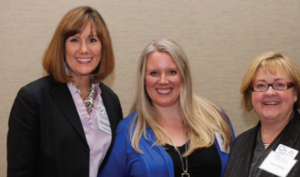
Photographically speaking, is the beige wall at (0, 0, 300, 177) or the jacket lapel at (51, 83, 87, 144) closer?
the jacket lapel at (51, 83, 87, 144)

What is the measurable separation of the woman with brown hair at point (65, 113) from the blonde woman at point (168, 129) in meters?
0.17

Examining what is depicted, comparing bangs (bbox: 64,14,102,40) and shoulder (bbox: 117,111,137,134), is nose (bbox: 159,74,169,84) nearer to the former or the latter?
shoulder (bbox: 117,111,137,134)

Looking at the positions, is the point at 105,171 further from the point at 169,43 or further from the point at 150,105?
the point at 169,43

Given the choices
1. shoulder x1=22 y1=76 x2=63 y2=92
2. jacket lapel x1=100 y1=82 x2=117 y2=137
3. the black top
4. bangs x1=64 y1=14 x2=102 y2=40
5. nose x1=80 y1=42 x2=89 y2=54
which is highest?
bangs x1=64 y1=14 x2=102 y2=40

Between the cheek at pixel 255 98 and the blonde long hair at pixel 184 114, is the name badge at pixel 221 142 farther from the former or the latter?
the cheek at pixel 255 98

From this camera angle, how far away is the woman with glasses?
2.02 m

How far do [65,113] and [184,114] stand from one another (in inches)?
33.0

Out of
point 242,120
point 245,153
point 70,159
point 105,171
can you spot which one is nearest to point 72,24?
point 70,159

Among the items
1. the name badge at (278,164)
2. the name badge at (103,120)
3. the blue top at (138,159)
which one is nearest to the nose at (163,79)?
the blue top at (138,159)

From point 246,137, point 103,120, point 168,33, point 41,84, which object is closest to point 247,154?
point 246,137

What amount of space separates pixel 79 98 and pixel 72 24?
1.57 feet

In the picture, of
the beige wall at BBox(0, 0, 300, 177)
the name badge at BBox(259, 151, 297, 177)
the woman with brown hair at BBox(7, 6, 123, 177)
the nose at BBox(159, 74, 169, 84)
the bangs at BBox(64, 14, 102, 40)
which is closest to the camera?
the name badge at BBox(259, 151, 297, 177)

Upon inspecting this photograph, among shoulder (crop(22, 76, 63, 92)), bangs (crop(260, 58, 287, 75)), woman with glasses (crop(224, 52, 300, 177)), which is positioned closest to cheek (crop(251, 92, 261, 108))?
woman with glasses (crop(224, 52, 300, 177))

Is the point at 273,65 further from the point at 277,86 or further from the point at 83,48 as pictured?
the point at 83,48
